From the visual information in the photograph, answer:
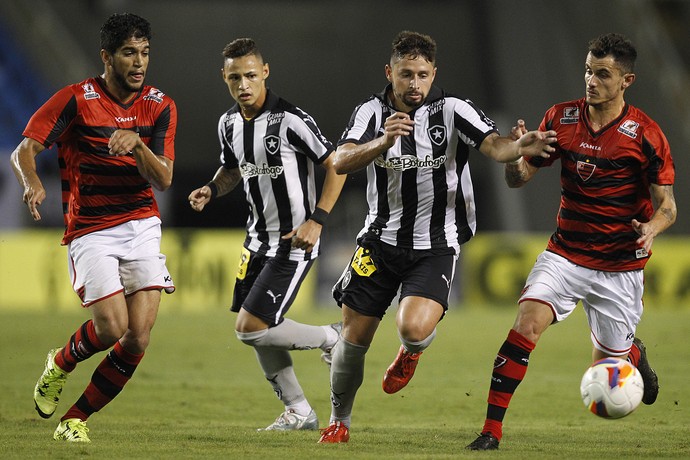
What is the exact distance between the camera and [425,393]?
29.5ft

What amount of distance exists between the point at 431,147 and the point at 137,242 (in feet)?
6.10

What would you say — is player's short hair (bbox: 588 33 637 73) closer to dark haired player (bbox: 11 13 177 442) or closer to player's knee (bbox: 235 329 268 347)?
dark haired player (bbox: 11 13 177 442)

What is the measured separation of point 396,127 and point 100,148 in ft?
6.02

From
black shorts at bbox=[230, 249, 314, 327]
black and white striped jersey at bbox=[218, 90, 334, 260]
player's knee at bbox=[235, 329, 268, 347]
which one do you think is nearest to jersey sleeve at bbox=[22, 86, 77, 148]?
black and white striped jersey at bbox=[218, 90, 334, 260]

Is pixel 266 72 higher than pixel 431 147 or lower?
higher

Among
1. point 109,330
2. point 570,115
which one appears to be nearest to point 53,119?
point 109,330

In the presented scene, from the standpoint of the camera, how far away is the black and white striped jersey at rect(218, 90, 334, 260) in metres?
7.14

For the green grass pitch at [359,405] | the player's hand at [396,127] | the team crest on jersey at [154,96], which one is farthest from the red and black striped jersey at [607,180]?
the team crest on jersey at [154,96]

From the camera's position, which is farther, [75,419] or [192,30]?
[192,30]

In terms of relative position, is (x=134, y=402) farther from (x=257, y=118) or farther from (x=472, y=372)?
(x=472, y=372)

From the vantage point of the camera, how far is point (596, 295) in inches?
251

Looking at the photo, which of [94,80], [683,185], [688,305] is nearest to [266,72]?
[94,80]

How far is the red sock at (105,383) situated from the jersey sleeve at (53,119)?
130 cm

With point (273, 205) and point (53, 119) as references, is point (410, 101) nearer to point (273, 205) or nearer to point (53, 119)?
point (273, 205)
